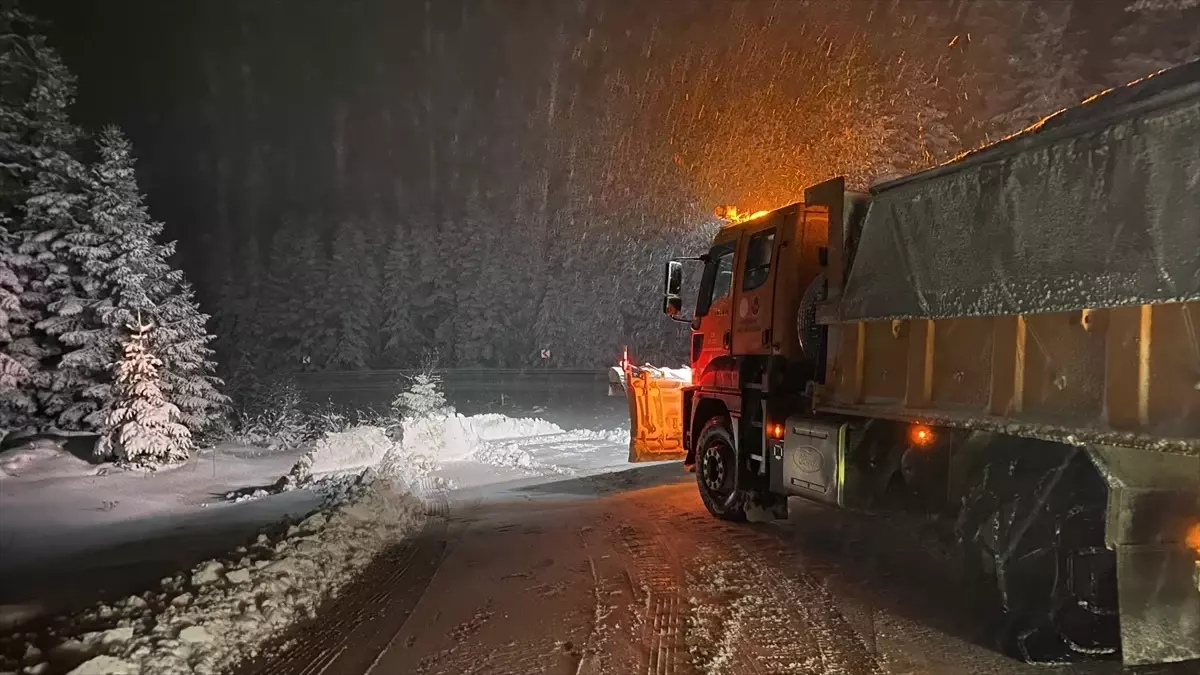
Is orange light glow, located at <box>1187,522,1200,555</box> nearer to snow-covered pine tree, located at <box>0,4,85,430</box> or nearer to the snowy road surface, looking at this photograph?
the snowy road surface

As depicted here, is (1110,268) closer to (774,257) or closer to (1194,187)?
(1194,187)

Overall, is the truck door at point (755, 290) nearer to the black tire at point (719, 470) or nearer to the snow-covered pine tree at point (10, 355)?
the black tire at point (719, 470)

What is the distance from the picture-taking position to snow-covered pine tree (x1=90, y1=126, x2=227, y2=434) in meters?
18.2

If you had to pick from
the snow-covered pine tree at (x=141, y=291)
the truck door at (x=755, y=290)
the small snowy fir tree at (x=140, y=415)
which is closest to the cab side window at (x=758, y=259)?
the truck door at (x=755, y=290)

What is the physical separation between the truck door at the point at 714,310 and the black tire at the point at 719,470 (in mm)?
843

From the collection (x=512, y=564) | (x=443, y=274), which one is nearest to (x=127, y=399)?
(x=512, y=564)

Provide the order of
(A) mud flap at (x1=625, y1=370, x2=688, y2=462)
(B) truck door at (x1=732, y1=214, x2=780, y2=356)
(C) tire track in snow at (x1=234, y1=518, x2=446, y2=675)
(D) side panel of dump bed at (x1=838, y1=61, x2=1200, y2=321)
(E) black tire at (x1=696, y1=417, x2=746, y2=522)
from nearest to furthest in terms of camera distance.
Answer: (D) side panel of dump bed at (x1=838, y1=61, x2=1200, y2=321)
(C) tire track in snow at (x1=234, y1=518, x2=446, y2=675)
(B) truck door at (x1=732, y1=214, x2=780, y2=356)
(E) black tire at (x1=696, y1=417, x2=746, y2=522)
(A) mud flap at (x1=625, y1=370, x2=688, y2=462)

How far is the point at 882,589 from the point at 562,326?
182 ft

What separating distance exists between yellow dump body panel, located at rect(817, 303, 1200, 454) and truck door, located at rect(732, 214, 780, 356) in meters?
1.83

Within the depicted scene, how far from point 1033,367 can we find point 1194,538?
124 cm

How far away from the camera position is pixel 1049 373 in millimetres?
4629

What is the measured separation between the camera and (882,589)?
629cm

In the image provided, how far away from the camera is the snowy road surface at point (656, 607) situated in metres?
4.80

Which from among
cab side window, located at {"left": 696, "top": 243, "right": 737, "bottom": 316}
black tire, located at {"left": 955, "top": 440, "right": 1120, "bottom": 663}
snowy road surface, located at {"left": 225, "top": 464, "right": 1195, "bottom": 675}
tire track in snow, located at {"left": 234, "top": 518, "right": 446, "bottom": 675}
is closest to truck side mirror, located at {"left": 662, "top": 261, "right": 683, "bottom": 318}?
cab side window, located at {"left": 696, "top": 243, "right": 737, "bottom": 316}
